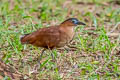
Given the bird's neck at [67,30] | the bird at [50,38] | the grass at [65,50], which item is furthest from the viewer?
the bird's neck at [67,30]

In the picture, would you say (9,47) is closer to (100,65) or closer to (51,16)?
(100,65)

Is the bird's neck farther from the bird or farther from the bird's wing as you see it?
the bird's wing

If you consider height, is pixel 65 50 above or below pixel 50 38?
below

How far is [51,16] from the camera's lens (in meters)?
9.55

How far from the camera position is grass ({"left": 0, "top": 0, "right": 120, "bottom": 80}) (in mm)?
6441

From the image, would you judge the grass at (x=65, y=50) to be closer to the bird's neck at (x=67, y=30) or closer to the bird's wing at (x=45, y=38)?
the bird's wing at (x=45, y=38)

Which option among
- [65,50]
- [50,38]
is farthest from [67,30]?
[65,50]

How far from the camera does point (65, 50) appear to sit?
7.45 m

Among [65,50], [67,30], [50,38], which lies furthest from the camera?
[65,50]

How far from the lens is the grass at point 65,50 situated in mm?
6441

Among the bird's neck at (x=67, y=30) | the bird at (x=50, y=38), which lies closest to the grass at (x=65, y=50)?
the bird at (x=50, y=38)

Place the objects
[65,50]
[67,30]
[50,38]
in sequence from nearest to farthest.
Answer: [50,38]
[67,30]
[65,50]

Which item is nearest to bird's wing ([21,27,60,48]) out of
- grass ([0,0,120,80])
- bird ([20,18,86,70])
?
bird ([20,18,86,70])

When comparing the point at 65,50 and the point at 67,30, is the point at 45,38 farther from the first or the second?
the point at 65,50
